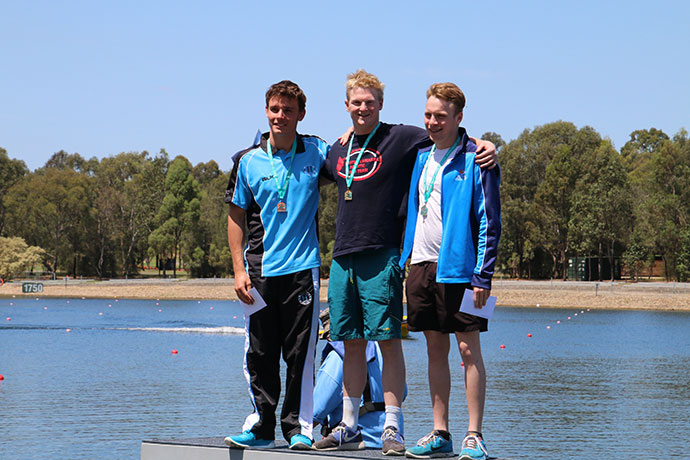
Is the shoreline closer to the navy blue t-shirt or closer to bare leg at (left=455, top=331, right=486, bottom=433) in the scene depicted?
the navy blue t-shirt

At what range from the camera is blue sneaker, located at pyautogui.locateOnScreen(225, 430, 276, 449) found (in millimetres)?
6605

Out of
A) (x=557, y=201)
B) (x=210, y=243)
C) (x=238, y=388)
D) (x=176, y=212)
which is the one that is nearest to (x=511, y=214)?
(x=557, y=201)

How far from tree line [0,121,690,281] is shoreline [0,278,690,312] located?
476cm

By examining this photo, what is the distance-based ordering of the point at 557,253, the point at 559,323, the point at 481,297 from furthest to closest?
the point at 557,253, the point at 559,323, the point at 481,297

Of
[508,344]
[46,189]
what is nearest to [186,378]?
[508,344]

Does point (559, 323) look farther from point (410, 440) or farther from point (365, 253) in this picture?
point (365, 253)

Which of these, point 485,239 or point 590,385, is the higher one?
point 485,239

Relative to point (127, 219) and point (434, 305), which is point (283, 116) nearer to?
point (434, 305)

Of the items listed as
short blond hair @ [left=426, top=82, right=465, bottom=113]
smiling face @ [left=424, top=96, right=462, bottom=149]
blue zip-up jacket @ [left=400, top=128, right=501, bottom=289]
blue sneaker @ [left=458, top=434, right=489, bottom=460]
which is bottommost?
blue sneaker @ [left=458, top=434, right=489, bottom=460]

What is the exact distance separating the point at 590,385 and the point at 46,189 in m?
72.1

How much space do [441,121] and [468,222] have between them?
2.42ft

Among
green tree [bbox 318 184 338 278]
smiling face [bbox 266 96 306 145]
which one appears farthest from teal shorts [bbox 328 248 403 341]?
green tree [bbox 318 184 338 278]

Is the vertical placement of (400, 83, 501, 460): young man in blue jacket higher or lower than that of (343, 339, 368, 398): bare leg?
higher

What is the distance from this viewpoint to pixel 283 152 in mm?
6938
